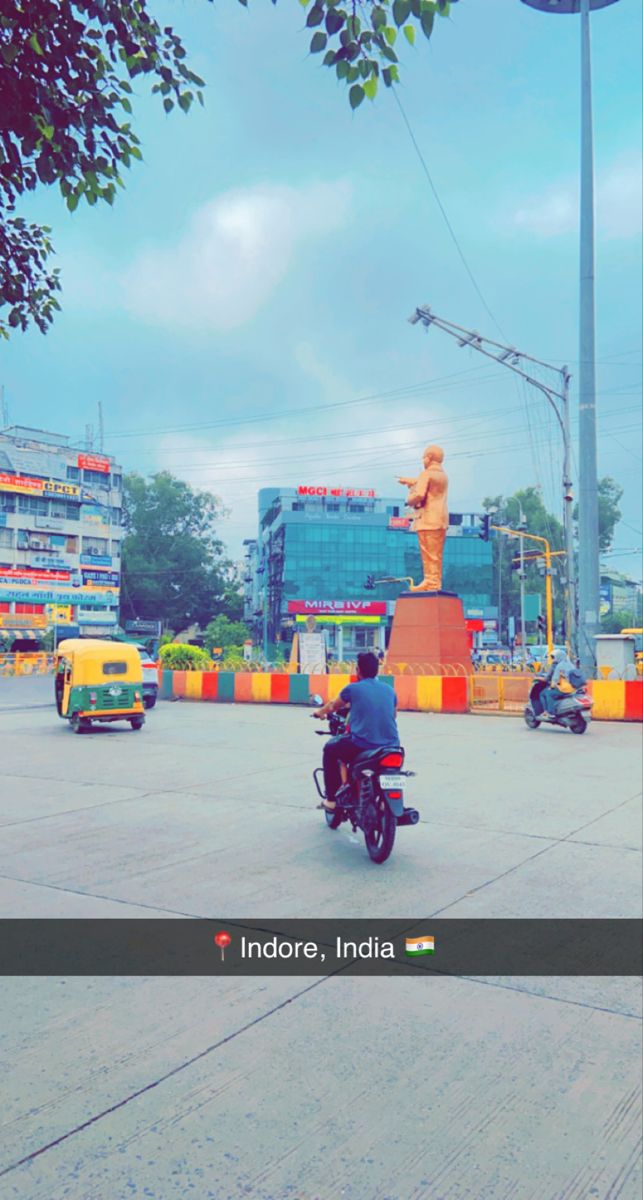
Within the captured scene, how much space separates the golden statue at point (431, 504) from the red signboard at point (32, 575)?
47.6m

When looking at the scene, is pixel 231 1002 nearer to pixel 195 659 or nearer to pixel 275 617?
pixel 195 659

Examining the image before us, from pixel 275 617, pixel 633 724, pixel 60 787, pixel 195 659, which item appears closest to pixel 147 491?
pixel 275 617

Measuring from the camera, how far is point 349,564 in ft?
281

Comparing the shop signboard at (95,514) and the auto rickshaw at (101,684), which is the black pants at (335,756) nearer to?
the auto rickshaw at (101,684)

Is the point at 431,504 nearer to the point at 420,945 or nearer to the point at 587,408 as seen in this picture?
the point at 587,408

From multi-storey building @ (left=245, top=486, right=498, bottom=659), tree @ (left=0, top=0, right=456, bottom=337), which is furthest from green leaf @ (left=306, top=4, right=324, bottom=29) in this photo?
multi-storey building @ (left=245, top=486, right=498, bottom=659)

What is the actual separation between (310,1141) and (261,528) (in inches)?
4107

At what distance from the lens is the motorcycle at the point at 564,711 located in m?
14.8

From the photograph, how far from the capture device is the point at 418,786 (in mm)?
9344

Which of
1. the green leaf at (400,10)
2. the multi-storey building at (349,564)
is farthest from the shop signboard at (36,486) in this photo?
the green leaf at (400,10)

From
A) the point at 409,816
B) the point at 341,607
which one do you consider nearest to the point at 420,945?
the point at 409,816

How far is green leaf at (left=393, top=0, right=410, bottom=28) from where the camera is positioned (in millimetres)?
3674

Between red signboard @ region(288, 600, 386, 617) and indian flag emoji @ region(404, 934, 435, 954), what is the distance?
77.7m

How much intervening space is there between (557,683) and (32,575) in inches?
2299
